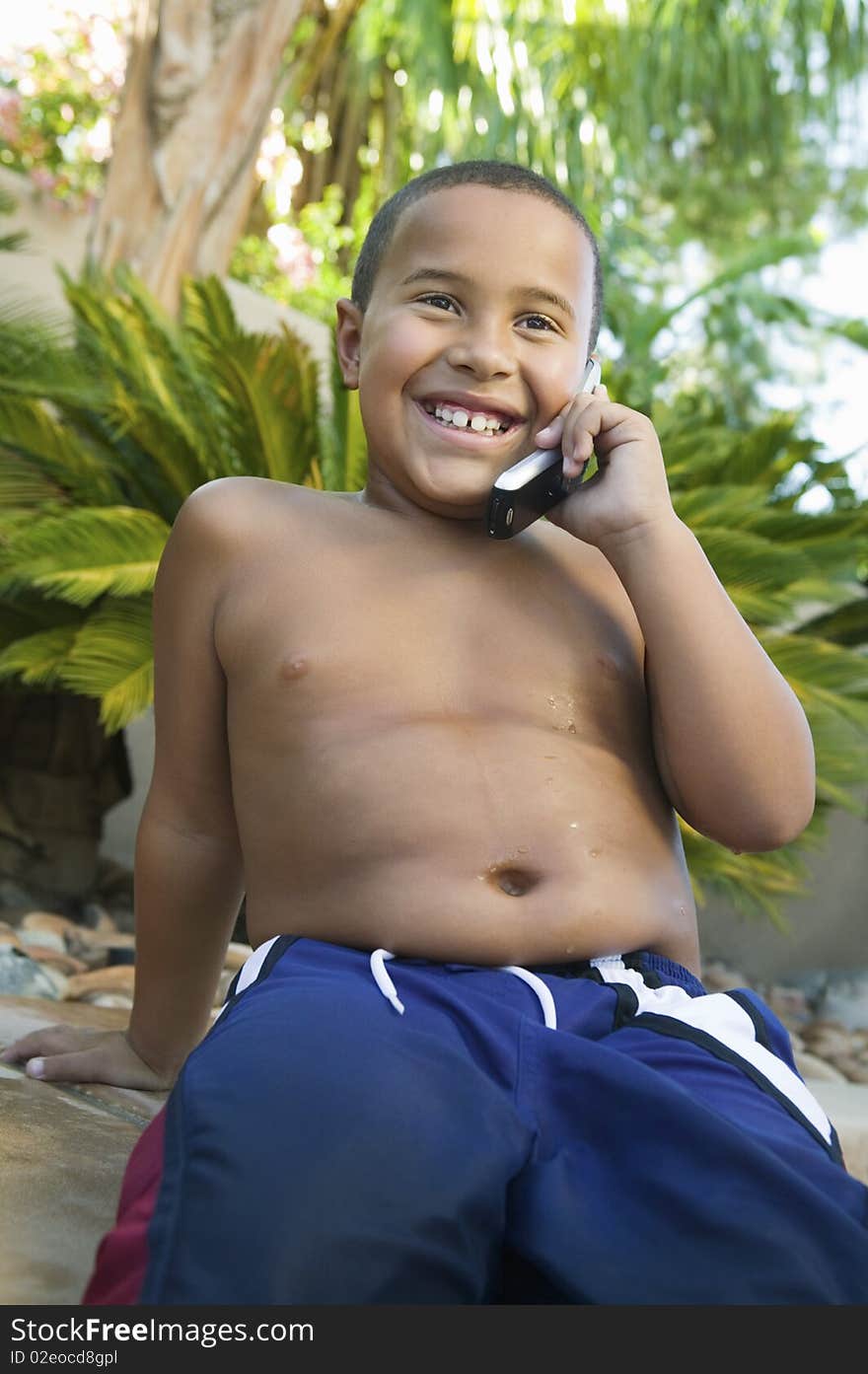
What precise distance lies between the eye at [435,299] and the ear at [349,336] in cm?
23

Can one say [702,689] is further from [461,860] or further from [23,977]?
[23,977]

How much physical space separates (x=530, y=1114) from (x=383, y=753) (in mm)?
533

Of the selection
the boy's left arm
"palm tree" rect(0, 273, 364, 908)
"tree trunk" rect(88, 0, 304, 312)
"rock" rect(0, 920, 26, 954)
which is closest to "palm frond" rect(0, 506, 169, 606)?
"palm tree" rect(0, 273, 364, 908)

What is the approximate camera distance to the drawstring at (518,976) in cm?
145

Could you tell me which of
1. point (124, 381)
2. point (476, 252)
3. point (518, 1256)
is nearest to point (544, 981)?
point (518, 1256)

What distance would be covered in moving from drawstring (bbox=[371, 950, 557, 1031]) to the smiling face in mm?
703

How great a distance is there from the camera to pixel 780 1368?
1.10m

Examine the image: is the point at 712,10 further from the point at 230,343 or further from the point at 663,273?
the point at 230,343

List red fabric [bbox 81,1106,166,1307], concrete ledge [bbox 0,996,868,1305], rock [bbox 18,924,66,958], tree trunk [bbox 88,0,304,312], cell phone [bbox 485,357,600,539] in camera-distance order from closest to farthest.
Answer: red fabric [bbox 81,1106,166,1307], concrete ledge [bbox 0,996,868,1305], cell phone [bbox 485,357,600,539], rock [bbox 18,924,66,958], tree trunk [bbox 88,0,304,312]

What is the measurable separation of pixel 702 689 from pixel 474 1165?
744 mm

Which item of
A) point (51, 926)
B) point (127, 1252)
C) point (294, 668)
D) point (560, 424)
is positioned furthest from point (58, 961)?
point (127, 1252)

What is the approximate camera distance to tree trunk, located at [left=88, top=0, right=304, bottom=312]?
5.41 metres

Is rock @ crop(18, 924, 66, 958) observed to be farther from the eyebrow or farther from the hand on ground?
the eyebrow

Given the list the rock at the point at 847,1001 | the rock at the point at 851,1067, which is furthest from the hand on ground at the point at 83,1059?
the rock at the point at 847,1001
